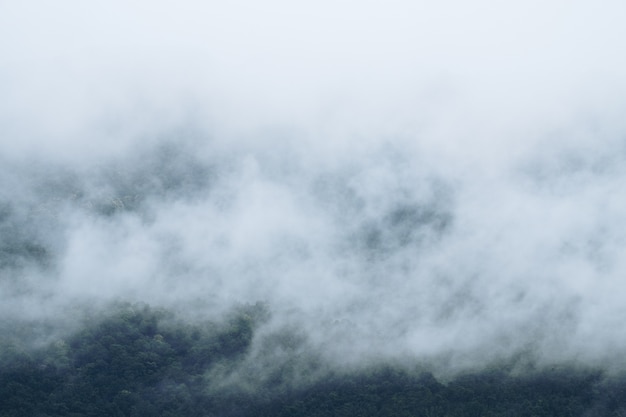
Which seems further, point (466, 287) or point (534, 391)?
point (466, 287)

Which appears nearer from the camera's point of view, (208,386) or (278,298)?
(208,386)

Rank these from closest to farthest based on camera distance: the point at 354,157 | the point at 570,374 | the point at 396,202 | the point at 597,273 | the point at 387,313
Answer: the point at 570,374 < the point at 387,313 < the point at 597,273 < the point at 396,202 < the point at 354,157

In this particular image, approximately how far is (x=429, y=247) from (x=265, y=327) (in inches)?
1364

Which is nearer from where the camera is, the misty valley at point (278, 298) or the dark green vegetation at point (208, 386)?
the dark green vegetation at point (208, 386)

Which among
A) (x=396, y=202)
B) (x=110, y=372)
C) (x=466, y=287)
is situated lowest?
(x=110, y=372)

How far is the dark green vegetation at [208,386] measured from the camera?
250 feet

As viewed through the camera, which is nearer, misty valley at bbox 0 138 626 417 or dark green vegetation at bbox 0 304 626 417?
dark green vegetation at bbox 0 304 626 417

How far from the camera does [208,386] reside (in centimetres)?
8381

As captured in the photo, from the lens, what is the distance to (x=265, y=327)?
95875mm

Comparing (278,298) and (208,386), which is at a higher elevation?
(278,298)

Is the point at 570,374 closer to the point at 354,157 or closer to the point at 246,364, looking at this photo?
the point at 246,364

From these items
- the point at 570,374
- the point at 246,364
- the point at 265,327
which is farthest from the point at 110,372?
the point at 570,374

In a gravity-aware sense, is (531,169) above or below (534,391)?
above

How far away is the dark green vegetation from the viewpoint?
76250 millimetres
